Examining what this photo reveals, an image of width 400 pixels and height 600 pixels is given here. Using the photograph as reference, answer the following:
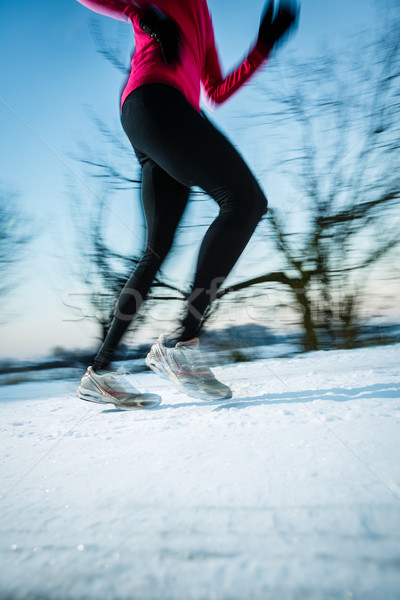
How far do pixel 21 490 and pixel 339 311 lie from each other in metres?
3.64

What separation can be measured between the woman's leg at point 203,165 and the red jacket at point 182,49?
0.19 feet

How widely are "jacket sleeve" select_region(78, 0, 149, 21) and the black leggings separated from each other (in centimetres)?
20

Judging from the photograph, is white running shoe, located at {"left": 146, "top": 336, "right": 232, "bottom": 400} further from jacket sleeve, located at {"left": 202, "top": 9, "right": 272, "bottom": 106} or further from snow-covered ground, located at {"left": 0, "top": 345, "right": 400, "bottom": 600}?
jacket sleeve, located at {"left": 202, "top": 9, "right": 272, "bottom": 106}

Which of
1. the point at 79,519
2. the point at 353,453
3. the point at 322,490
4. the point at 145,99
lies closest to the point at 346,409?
the point at 353,453

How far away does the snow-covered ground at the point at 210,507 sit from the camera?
0.88 ft

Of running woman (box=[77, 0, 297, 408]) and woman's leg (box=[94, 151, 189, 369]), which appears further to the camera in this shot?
woman's leg (box=[94, 151, 189, 369])

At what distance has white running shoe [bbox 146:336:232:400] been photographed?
0.96m

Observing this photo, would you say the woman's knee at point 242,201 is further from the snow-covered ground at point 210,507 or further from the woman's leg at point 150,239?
the snow-covered ground at point 210,507

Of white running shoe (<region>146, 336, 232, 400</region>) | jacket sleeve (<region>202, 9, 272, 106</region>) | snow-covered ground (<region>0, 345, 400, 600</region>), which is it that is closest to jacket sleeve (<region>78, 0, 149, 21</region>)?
jacket sleeve (<region>202, 9, 272, 106</region>)

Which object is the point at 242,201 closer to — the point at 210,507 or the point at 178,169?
the point at 178,169

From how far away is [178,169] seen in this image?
884 millimetres

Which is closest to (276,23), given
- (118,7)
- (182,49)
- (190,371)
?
(182,49)

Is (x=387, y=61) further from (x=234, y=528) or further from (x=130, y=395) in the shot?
(x=234, y=528)

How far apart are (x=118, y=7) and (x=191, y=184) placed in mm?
513
